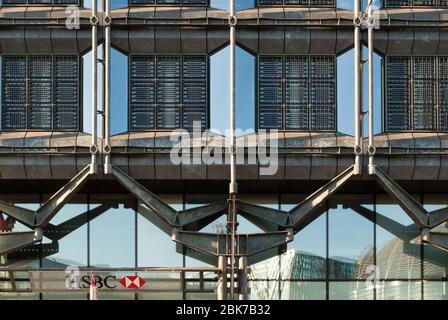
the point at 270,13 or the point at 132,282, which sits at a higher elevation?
the point at 270,13

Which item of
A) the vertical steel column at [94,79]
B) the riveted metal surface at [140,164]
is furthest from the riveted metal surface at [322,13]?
the vertical steel column at [94,79]

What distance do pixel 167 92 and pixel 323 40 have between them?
6.02 m

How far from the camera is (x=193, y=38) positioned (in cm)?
2938

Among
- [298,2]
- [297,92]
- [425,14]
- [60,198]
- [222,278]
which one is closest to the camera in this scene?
[222,278]

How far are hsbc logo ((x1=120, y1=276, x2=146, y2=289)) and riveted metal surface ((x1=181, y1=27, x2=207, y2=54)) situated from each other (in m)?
8.56

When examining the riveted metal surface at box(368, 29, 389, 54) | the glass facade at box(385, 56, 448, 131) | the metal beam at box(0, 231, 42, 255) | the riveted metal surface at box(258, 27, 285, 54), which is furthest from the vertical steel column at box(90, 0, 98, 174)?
the glass facade at box(385, 56, 448, 131)

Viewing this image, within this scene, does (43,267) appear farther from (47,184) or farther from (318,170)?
(318,170)

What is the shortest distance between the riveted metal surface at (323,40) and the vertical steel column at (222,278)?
8381 millimetres

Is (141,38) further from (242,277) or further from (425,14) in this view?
(425,14)

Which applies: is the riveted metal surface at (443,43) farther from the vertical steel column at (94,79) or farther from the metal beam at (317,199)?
the vertical steel column at (94,79)

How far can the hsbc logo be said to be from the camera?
94.4ft

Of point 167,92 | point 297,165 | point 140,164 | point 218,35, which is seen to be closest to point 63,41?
point 167,92
